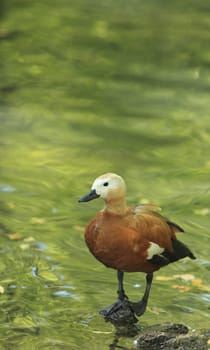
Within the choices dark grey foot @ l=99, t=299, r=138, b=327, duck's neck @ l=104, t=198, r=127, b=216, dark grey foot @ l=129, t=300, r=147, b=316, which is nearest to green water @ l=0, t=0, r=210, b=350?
→ dark grey foot @ l=99, t=299, r=138, b=327

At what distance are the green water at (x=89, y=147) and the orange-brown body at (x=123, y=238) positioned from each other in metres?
0.62

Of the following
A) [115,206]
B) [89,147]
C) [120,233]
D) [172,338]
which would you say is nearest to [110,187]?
[115,206]

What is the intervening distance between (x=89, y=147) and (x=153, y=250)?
4187 mm

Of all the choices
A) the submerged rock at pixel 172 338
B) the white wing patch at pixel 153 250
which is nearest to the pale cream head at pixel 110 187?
the white wing patch at pixel 153 250

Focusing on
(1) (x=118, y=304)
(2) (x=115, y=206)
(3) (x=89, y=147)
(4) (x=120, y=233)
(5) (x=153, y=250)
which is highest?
(3) (x=89, y=147)

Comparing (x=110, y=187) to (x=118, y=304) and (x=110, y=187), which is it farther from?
(x=118, y=304)

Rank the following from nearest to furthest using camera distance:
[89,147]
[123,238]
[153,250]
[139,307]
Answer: [123,238] → [153,250] → [139,307] → [89,147]

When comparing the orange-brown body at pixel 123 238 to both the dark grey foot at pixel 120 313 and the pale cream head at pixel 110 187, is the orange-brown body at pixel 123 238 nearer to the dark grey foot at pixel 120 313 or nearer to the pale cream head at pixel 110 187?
the pale cream head at pixel 110 187

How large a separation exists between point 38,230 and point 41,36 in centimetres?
647

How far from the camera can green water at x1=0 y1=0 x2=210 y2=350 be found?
607cm

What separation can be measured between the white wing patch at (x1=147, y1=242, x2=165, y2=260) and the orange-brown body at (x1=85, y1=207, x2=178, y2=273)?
0.02 metres

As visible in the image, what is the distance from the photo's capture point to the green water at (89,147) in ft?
19.9

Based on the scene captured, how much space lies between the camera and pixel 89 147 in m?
9.23

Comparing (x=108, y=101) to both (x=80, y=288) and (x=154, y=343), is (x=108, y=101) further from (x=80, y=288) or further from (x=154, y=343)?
(x=154, y=343)
